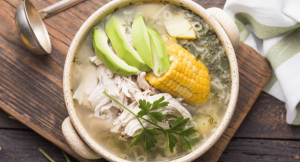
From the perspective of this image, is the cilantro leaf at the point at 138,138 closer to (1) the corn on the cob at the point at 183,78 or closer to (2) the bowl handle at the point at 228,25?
(1) the corn on the cob at the point at 183,78

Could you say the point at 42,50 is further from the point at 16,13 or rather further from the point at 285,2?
the point at 285,2

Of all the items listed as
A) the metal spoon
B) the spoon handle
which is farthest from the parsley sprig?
the spoon handle

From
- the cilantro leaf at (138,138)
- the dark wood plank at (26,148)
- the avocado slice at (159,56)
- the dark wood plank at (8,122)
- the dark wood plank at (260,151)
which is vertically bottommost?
the dark wood plank at (260,151)

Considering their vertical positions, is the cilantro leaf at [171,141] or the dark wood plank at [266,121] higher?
the cilantro leaf at [171,141]

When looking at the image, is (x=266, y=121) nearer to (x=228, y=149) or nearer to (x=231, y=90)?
(x=228, y=149)

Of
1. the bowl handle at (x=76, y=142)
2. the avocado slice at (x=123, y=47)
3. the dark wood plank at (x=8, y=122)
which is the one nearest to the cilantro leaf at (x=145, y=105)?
the avocado slice at (x=123, y=47)

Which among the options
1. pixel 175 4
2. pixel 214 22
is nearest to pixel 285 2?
pixel 214 22
